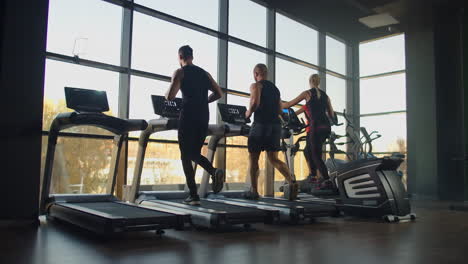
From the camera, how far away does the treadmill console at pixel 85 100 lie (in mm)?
3830

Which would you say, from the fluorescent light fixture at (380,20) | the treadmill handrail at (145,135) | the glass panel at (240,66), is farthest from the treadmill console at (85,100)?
the fluorescent light fixture at (380,20)

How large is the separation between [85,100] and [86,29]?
188 cm

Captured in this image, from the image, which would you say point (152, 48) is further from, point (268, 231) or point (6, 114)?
point (268, 231)

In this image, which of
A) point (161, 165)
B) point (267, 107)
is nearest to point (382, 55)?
point (161, 165)

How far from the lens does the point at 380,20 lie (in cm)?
777

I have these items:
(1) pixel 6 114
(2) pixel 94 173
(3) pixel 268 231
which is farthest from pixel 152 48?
(3) pixel 268 231

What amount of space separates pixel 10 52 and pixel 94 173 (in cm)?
245

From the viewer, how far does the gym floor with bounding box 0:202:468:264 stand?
7.40ft

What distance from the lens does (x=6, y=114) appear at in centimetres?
343

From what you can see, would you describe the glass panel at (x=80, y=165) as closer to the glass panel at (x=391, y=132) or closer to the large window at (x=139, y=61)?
the large window at (x=139, y=61)

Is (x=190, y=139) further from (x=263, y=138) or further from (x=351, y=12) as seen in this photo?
(x=351, y=12)

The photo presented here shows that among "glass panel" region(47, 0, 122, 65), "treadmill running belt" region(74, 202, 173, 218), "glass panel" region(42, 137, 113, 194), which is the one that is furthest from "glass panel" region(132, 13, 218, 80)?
"treadmill running belt" region(74, 202, 173, 218)

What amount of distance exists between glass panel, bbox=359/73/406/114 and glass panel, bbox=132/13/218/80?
4.41 m

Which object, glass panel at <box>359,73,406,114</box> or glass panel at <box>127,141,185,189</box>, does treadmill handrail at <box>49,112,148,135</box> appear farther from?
glass panel at <box>359,73,406,114</box>
